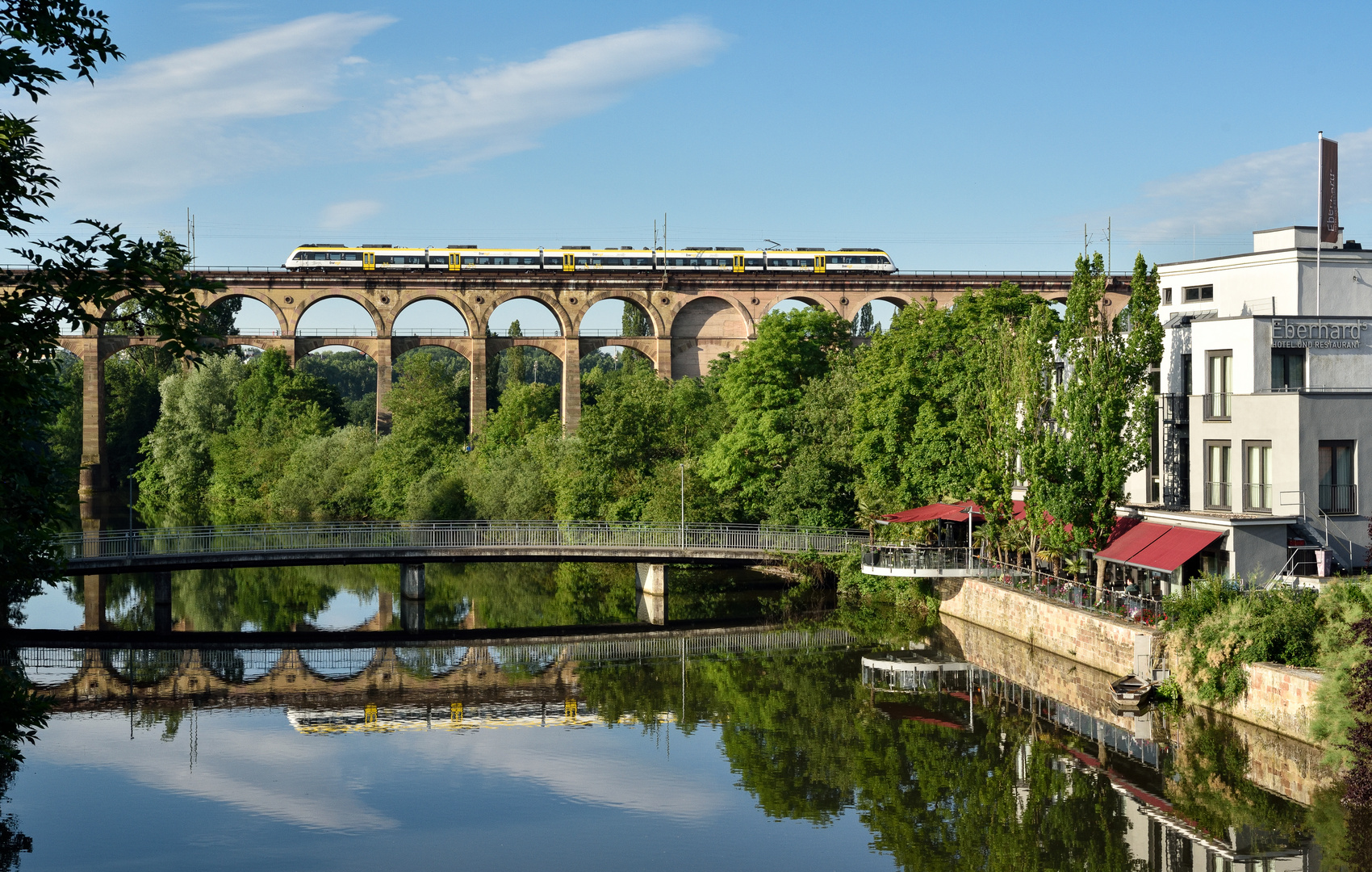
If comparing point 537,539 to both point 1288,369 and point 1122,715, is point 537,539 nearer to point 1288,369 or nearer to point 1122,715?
point 1122,715

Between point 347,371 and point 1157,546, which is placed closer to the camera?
point 1157,546

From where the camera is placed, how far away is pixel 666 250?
6800 cm

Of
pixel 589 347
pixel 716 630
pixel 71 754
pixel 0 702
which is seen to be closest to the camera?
pixel 0 702

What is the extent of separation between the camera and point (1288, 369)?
2864cm

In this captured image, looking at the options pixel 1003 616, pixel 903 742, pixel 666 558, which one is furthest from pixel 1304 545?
pixel 666 558

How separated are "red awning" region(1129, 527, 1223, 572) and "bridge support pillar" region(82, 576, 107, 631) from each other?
27153mm

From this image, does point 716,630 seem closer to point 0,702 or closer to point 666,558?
point 666,558

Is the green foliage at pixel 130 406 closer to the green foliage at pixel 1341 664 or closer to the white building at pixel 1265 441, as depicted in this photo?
the white building at pixel 1265 441

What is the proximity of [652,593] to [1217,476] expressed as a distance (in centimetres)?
1768

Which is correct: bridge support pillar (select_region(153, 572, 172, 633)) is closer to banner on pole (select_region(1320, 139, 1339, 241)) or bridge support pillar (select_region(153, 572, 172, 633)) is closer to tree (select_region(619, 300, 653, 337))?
banner on pole (select_region(1320, 139, 1339, 241))

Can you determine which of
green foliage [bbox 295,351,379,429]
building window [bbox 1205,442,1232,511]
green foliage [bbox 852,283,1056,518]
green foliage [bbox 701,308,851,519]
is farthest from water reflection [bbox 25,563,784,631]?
green foliage [bbox 295,351,379,429]

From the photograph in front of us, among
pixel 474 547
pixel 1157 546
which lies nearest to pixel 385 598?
pixel 474 547

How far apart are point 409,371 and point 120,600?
2787 cm

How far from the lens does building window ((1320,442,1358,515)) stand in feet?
91.1
